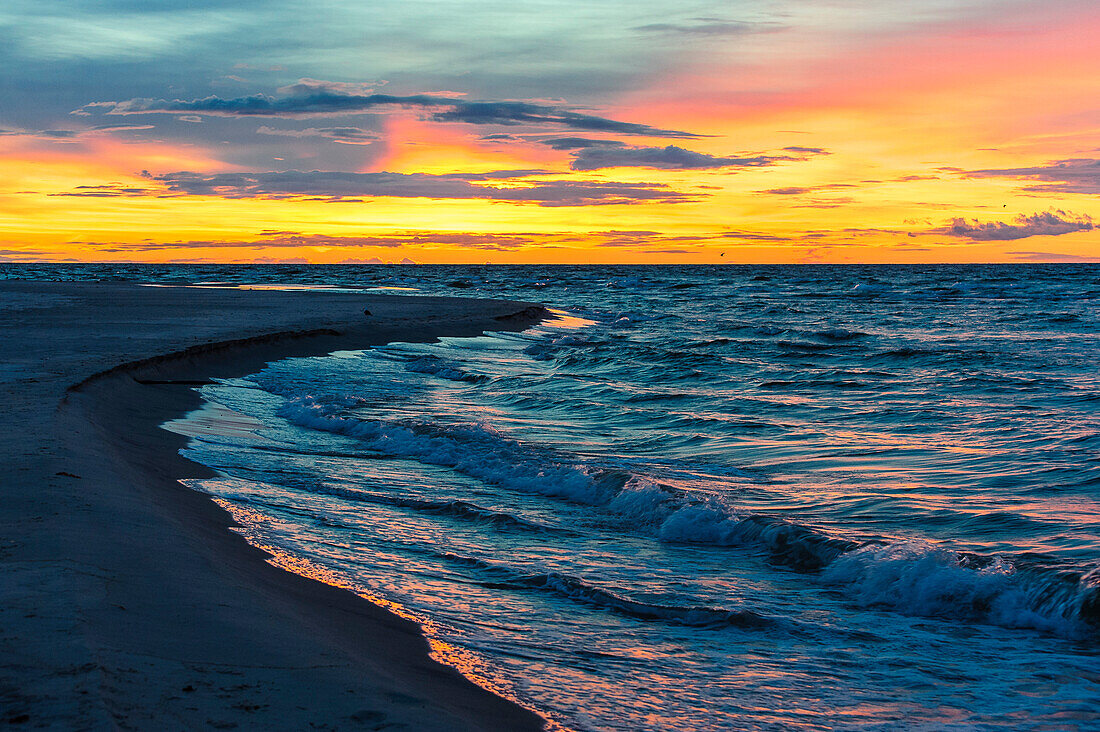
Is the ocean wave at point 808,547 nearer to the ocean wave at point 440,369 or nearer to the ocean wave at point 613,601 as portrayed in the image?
the ocean wave at point 613,601

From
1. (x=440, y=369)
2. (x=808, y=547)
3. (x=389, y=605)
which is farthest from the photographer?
(x=440, y=369)

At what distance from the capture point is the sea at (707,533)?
4539mm

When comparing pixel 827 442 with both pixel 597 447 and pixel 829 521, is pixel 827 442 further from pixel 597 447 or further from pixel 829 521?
pixel 829 521

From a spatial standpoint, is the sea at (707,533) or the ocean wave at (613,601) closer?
the sea at (707,533)

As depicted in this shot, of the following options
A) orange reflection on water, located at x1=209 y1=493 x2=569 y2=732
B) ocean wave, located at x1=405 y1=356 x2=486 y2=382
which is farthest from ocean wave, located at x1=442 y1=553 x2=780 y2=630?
ocean wave, located at x1=405 y1=356 x2=486 y2=382

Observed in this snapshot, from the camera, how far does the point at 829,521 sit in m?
7.72

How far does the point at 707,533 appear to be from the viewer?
24.6ft

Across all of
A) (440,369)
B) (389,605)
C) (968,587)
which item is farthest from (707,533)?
(440,369)

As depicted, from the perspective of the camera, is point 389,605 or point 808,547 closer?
point 389,605

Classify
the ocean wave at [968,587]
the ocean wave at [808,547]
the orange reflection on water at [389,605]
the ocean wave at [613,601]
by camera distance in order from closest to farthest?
the orange reflection on water at [389,605]
the ocean wave at [613,601]
the ocean wave at [968,587]
the ocean wave at [808,547]

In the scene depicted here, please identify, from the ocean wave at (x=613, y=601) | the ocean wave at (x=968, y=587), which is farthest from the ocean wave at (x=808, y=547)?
the ocean wave at (x=613, y=601)

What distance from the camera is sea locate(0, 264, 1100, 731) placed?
4.54 m

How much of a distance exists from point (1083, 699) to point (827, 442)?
753 cm

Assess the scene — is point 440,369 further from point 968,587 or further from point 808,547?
point 968,587
